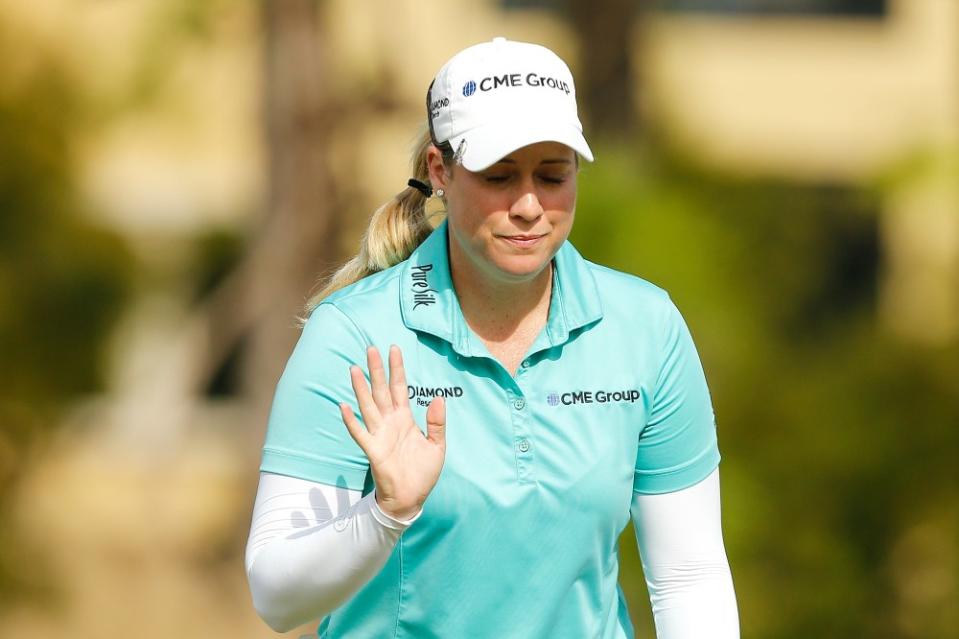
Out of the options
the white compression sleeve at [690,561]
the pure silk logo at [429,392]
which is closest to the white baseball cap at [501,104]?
the pure silk logo at [429,392]

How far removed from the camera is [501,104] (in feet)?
9.46

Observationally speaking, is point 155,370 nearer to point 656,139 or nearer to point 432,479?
point 656,139

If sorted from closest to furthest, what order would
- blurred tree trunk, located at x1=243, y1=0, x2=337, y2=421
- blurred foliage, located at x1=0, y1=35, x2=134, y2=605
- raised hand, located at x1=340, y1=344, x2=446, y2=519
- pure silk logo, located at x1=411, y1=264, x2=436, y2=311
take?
raised hand, located at x1=340, y1=344, x2=446, y2=519
pure silk logo, located at x1=411, y1=264, x2=436, y2=311
blurred tree trunk, located at x1=243, y1=0, x2=337, y2=421
blurred foliage, located at x1=0, y1=35, x2=134, y2=605

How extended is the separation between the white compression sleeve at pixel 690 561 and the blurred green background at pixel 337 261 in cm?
481

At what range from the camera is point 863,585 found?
9438 millimetres

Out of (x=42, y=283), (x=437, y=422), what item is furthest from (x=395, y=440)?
(x=42, y=283)

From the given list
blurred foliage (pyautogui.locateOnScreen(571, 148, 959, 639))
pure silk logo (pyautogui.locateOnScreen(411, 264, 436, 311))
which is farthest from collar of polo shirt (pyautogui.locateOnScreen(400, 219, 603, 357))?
blurred foliage (pyautogui.locateOnScreen(571, 148, 959, 639))

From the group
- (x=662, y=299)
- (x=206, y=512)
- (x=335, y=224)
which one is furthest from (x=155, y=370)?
(x=662, y=299)

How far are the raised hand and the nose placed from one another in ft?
1.14

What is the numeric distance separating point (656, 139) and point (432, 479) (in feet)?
24.5

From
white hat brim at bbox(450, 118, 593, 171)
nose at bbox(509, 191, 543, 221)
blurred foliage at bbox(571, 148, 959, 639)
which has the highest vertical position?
white hat brim at bbox(450, 118, 593, 171)

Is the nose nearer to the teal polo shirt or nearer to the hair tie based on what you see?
the teal polo shirt

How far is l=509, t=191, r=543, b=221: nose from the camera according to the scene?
112 inches

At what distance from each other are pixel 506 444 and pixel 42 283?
25.7 feet
